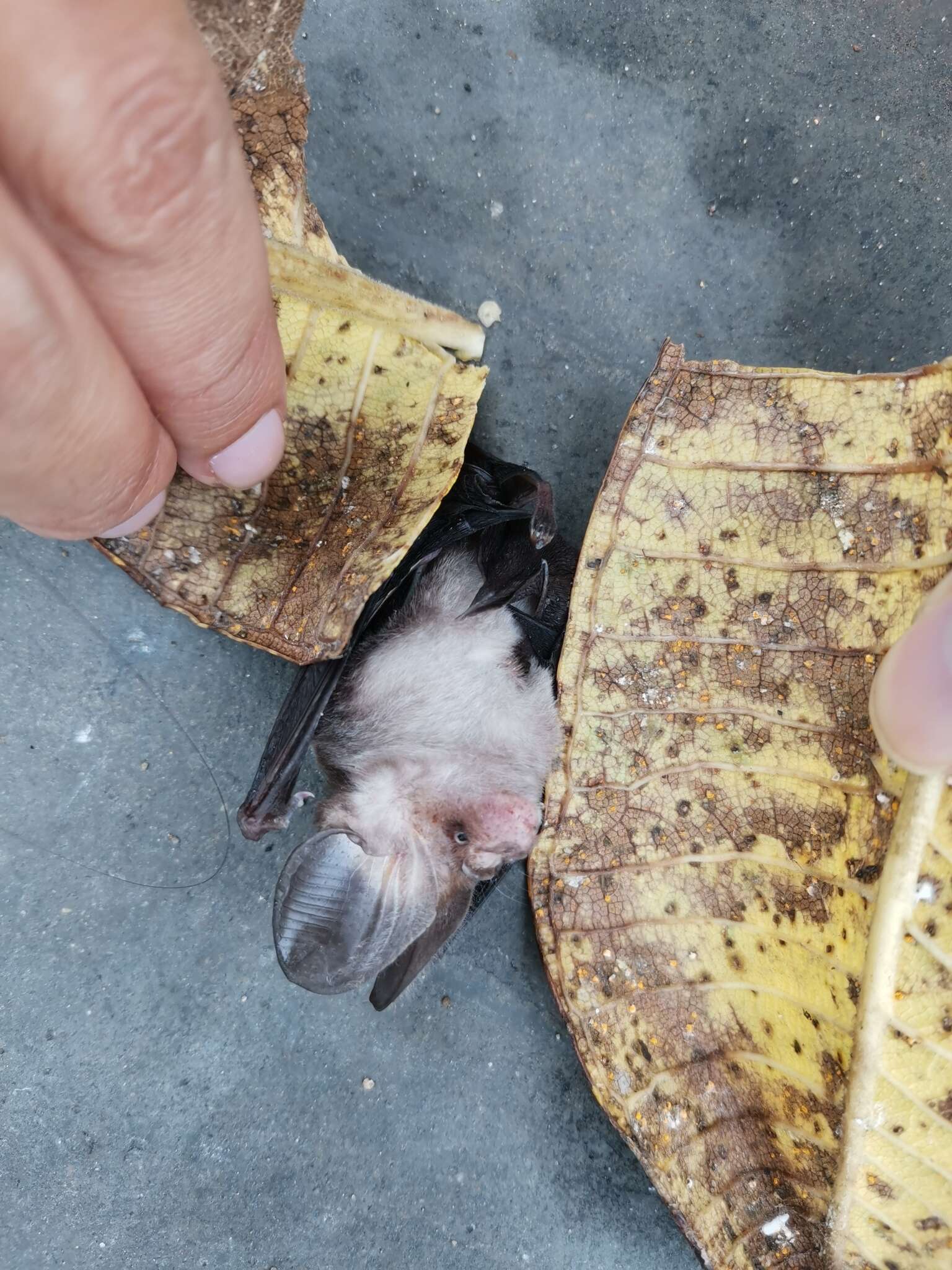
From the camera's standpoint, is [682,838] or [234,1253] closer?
[682,838]

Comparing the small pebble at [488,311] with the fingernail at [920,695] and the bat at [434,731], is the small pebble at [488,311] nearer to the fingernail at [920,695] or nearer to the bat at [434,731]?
the bat at [434,731]

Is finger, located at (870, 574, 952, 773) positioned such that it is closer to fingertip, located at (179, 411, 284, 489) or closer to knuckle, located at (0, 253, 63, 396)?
fingertip, located at (179, 411, 284, 489)

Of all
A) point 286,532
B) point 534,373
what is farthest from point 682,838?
point 534,373

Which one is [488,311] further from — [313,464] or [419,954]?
[419,954]

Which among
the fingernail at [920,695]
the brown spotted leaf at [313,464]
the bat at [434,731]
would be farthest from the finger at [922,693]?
the brown spotted leaf at [313,464]

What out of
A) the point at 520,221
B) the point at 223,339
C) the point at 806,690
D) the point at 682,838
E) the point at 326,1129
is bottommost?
the point at 326,1129

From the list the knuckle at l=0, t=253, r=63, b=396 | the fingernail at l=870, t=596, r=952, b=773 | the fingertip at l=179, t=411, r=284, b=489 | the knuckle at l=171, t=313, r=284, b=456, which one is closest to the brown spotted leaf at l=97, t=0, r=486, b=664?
the fingertip at l=179, t=411, r=284, b=489

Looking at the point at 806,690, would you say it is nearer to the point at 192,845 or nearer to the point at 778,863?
the point at 778,863
